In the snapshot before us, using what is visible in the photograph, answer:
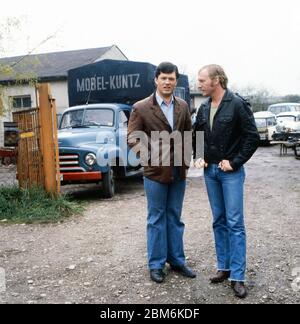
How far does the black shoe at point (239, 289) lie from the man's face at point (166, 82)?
1868 mm

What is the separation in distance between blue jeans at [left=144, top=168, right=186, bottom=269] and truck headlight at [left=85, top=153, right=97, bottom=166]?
4.18m

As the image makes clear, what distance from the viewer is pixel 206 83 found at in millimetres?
3729

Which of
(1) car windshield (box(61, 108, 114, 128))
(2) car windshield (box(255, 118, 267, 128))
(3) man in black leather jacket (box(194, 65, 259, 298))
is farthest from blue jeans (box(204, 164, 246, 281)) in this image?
(2) car windshield (box(255, 118, 267, 128))

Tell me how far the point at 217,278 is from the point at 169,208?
82 cm

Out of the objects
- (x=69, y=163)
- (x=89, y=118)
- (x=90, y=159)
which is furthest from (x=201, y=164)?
(x=89, y=118)

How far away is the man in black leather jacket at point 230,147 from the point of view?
12.1ft

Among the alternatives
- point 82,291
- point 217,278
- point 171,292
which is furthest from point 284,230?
point 82,291

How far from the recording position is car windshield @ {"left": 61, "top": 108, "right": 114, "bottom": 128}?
9547 millimetres

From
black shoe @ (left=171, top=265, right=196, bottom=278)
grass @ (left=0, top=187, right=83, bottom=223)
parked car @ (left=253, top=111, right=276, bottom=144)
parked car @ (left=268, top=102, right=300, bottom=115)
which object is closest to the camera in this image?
black shoe @ (left=171, top=265, right=196, bottom=278)

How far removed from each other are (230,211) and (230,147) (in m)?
0.58

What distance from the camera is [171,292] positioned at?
12.8 ft

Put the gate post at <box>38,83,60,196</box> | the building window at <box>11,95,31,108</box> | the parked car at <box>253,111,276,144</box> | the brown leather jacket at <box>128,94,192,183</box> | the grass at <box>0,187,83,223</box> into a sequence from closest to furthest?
1. the brown leather jacket at <box>128,94,192,183</box>
2. the grass at <box>0,187,83,223</box>
3. the gate post at <box>38,83,60,196</box>
4. the parked car at <box>253,111,276,144</box>
5. the building window at <box>11,95,31,108</box>
